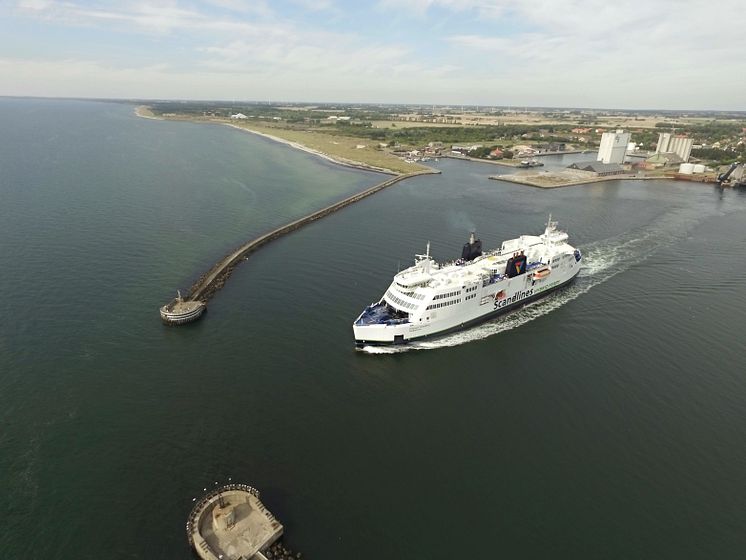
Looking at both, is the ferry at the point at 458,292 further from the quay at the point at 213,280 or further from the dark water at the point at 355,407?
the quay at the point at 213,280

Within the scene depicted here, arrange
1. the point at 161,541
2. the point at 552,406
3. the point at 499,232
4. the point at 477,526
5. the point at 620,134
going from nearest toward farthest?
1. the point at 161,541
2. the point at 477,526
3. the point at 552,406
4. the point at 499,232
5. the point at 620,134

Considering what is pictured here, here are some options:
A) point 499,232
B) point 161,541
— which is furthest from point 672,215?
point 161,541

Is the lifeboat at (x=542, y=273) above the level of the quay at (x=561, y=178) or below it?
above

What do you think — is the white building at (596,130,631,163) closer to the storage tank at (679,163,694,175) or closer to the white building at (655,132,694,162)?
the storage tank at (679,163,694,175)

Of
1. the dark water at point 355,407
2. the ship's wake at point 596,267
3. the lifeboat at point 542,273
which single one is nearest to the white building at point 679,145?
the ship's wake at point 596,267

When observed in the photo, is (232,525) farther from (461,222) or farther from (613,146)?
(613,146)

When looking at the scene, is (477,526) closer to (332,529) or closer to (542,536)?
(542,536)

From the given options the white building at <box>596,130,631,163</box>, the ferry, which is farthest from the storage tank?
the ferry
